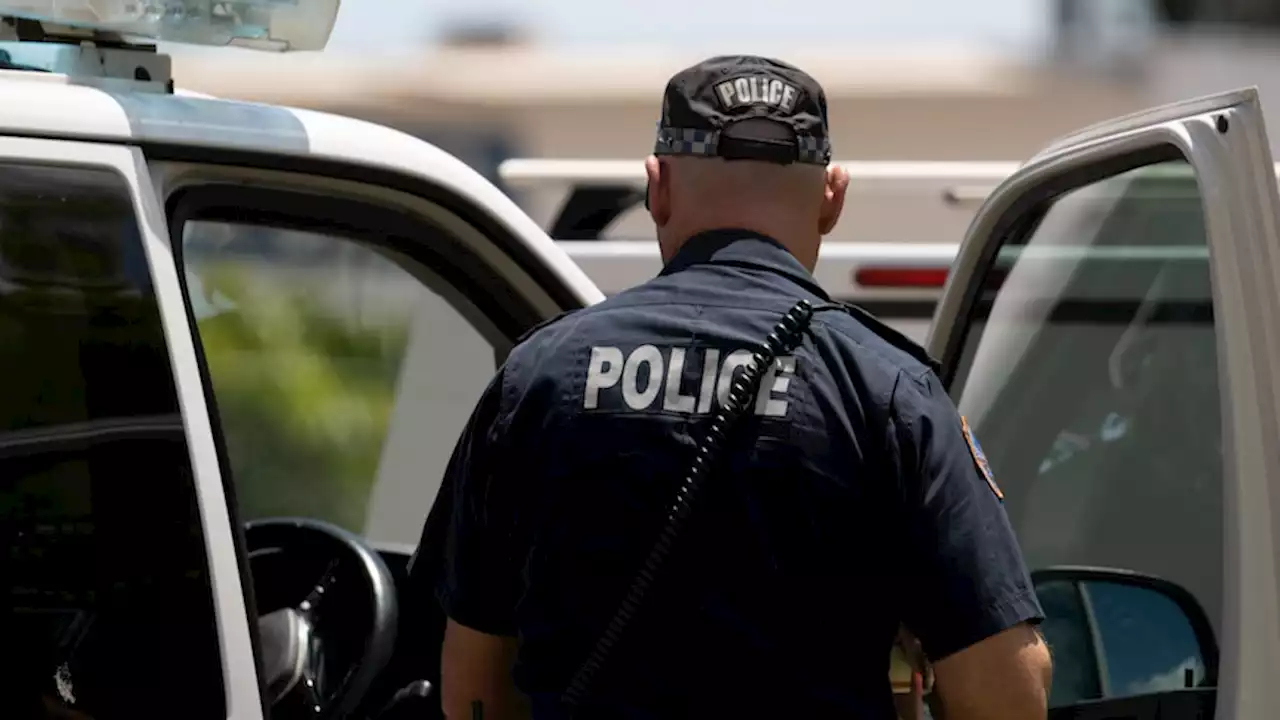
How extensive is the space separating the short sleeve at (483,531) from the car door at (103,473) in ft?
0.77

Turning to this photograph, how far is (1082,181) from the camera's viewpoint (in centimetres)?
262

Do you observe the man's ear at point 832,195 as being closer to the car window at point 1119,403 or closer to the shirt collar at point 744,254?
the shirt collar at point 744,254

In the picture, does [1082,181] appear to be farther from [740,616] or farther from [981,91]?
[981,91]

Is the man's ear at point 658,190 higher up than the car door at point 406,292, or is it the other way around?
the man's ear at point 658,190

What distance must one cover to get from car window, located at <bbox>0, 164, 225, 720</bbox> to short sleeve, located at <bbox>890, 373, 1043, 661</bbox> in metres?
0.74

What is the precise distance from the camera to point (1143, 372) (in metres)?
3.90

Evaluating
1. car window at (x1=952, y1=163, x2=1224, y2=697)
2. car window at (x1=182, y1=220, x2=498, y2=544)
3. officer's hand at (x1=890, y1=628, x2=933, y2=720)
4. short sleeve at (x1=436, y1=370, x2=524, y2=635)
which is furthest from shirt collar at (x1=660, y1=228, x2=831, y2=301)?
car window at (x1=182, y1=220, x2=498, y2=544)

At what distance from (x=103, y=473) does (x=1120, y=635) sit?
54.9 inches

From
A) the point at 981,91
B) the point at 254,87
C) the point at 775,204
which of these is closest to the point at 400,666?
the point at 775,204

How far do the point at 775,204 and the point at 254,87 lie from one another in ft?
50.1

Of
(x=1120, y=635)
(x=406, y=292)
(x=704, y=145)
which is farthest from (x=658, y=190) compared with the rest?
(x=406, y=292)

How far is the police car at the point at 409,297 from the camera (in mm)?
1998

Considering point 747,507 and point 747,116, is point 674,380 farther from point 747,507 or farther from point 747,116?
point 747,116

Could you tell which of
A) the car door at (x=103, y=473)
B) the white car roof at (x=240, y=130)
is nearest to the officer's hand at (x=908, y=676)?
the car door at (x=103, y=473)
